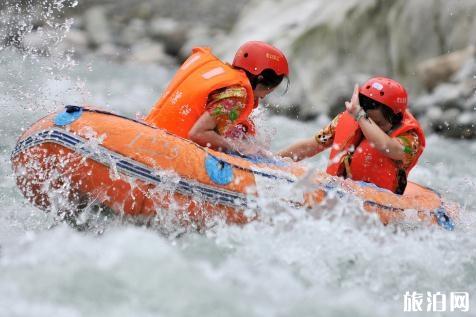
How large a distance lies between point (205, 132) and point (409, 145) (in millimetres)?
1460

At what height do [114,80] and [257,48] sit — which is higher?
[114,80]

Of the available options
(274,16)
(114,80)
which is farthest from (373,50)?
(114,80)

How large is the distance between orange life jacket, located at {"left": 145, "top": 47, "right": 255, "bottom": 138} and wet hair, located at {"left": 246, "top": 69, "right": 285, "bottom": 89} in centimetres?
11

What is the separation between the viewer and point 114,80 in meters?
13.8

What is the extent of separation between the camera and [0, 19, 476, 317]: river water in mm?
3966

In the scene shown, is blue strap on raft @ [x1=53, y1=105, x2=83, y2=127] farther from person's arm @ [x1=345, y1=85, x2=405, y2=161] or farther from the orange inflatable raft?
person's arm @ [x1=345, y1=85, x2=405, y2=161]

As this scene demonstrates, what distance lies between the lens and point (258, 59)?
5.41 meters

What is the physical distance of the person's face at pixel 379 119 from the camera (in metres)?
5.52

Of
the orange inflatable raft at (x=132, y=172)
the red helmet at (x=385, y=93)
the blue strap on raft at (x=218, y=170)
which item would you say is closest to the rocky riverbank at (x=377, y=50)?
the orange inflatable raft at (x=132, y=172)

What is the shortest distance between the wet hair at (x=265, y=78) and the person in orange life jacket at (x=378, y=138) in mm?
536

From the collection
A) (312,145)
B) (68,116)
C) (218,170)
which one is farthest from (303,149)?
(68,116)

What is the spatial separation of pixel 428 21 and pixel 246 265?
768 cm

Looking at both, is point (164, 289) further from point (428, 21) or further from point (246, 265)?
point (428, 21)

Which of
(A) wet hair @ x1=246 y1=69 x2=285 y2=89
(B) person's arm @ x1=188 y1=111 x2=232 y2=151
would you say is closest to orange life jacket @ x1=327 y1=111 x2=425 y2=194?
(A) wet hair @ x1=246 y1=69 x2=285 y2=89
